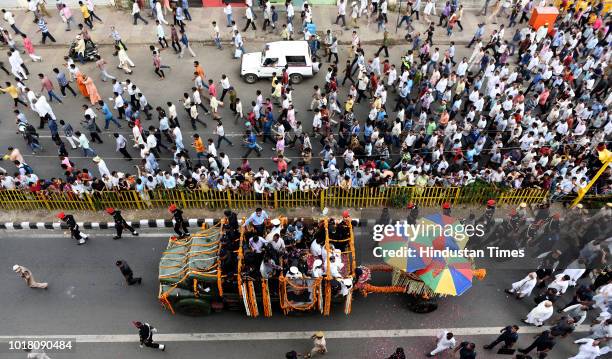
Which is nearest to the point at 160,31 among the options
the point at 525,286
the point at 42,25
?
the point at 42,25

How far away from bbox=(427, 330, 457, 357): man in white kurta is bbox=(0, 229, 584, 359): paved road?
46 cm

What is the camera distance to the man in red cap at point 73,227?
491 inches

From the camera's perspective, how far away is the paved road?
1114 centimetres

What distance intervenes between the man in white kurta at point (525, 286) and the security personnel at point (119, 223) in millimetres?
10274

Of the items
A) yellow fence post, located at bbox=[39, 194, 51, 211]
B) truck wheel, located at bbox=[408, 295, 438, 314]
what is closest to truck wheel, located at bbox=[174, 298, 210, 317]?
truck wheel, located at bbox=[408, 295, 438, 314]

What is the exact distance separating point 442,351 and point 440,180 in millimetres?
4739

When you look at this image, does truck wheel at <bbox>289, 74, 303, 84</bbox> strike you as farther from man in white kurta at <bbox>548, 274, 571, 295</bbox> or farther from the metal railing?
man in white kurta at <bbox>548, 274, 571, 295</bbox>

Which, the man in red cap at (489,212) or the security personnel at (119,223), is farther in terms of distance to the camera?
the security personnel at (119,223)

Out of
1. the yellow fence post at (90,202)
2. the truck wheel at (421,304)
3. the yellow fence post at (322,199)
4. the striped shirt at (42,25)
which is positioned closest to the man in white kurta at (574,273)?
the truck wheel at (421,304)

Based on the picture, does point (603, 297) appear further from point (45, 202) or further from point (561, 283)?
point (45, 202)

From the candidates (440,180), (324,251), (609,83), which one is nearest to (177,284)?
(324,251)

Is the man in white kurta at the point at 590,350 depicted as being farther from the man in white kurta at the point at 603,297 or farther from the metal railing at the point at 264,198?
the metal railing at the point at 264,198

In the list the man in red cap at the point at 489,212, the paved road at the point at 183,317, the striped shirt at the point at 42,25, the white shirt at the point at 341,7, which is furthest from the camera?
the white shirt at the point at 341,7

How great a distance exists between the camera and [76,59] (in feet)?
63.4
